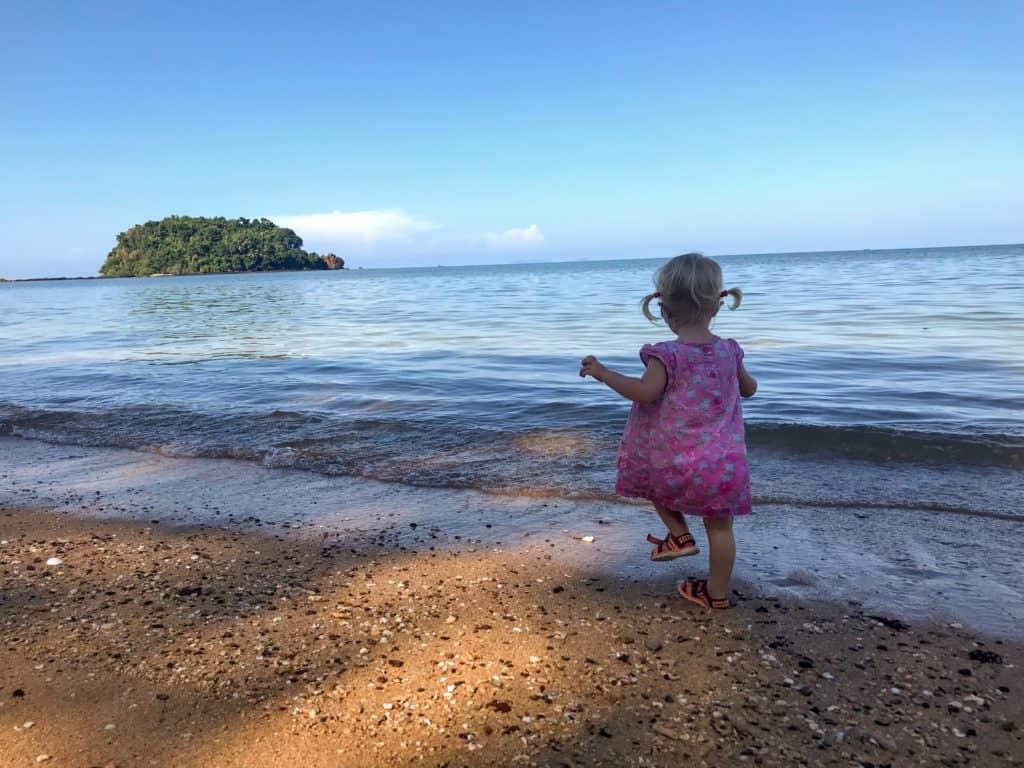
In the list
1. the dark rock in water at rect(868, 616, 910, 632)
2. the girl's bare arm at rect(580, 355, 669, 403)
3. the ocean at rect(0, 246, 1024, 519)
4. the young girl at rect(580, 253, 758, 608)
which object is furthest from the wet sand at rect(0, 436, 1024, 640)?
the girl's bare arm at rect(580, 355, 669, 403)

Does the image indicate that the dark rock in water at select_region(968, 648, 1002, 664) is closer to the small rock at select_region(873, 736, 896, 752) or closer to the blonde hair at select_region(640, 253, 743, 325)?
the small rock at select_region(873, 736, 896, 752)

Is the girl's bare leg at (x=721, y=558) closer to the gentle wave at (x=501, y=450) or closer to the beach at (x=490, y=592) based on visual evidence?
the beach at (x=490, y=592)

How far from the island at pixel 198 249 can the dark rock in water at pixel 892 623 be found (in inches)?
6052

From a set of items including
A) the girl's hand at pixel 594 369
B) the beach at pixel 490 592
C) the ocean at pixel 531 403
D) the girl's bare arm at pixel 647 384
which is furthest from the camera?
the ocean at pixel 531 403

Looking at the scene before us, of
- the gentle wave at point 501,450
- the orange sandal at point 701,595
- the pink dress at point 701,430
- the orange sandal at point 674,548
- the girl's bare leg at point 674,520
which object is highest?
the pink dress at point 701,430

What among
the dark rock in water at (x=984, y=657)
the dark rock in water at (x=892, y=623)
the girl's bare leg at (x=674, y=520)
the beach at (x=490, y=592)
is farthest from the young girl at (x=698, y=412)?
the dark rock in water at (x=984, y=657)

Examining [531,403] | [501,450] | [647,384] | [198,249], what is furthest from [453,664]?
[198,249]

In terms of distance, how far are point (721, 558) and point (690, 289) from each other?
1283mm

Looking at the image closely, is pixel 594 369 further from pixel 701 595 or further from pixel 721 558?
pixel 701 595

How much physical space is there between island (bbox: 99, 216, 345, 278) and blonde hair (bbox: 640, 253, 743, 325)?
502 ft

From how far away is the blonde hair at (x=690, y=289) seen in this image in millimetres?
3453

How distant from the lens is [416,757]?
237cm

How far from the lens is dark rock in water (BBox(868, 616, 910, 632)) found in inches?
126

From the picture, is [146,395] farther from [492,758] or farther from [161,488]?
[492,758]
